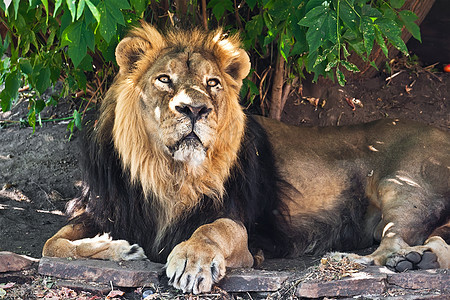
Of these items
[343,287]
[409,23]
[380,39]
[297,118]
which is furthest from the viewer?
[297,118]

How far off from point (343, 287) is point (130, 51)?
1962 mm

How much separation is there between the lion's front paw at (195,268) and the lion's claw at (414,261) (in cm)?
99

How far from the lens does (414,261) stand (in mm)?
3822

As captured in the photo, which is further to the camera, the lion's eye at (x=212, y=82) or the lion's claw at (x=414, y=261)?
the lion's eye at (x=212, y=82)

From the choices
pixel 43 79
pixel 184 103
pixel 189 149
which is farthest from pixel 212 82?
pixel 43 79

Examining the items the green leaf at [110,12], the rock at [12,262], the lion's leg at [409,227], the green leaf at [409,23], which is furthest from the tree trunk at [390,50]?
the rock at [12,262]

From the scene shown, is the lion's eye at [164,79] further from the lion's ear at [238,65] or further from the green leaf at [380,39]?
the green leaf at [380,39]

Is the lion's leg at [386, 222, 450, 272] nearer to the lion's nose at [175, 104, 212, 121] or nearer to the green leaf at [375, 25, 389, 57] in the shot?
the green leaf at [375, 25, 389, 57]

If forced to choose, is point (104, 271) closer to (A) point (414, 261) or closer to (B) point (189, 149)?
(B) point (189, 149)

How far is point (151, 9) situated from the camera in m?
5.39

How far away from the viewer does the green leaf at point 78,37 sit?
339cm

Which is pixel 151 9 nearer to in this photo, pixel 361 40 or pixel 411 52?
pixel 361 40

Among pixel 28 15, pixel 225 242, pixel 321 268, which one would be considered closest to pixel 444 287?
pixel 321 268

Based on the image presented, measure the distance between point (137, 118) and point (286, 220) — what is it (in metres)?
1.44
